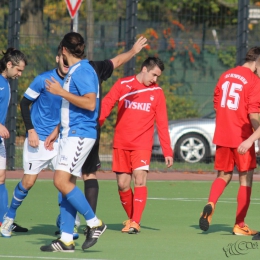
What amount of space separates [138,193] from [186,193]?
4.13 metres

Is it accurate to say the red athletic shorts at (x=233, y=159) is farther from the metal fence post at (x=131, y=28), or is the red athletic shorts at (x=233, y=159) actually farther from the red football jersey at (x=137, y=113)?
the metal fence post at (x=131, y=28)

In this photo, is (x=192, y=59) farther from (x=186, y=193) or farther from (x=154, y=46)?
(x=186, y=193)

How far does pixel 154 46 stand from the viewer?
17062 millimetres

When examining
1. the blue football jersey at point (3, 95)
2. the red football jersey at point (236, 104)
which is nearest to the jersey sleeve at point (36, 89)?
the blue football jersey at point (3, 95)

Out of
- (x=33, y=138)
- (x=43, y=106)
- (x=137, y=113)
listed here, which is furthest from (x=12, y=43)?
(x=33, y=138)

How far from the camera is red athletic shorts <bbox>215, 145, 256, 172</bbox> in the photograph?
9.37 m

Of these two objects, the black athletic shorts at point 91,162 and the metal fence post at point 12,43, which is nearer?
the black athletic shorts at point 91,162

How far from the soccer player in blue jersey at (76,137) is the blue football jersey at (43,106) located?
45.3 inches

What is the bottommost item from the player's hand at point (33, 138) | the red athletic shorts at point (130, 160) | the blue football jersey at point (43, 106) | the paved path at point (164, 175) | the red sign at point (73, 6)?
the paved path at point (164, 175)

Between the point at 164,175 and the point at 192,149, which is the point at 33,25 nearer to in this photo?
→ the point at 164,175

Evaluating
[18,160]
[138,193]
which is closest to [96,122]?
[138,193]

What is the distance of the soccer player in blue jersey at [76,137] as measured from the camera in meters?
7.75

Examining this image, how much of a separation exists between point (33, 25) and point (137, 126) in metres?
7.51

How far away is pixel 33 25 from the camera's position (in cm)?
1658
